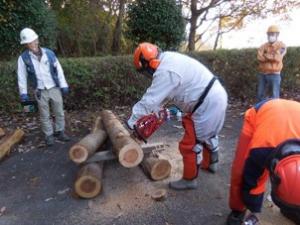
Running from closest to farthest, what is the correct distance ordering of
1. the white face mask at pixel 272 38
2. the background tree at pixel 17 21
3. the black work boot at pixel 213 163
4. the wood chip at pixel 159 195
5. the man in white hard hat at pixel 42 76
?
the wood chip at pixel 159 195 → the black work boot at pixel 213 163 → the man in white hard hat at pixel 42 76 → the white face mask at pixel 272 38 → the background tree at pixel 17 21

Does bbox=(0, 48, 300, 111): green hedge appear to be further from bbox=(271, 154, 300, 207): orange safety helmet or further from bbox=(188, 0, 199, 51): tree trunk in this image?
bbox=(271, 154, 300, 207): orange safety helmet

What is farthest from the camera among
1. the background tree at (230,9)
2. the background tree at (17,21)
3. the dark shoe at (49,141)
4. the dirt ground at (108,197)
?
the background tree at (230,9)

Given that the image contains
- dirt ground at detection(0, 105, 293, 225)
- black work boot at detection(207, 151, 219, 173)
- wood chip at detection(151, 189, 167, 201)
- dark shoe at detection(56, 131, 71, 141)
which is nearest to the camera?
dirt ground at detection(0, 105, 293, 225)

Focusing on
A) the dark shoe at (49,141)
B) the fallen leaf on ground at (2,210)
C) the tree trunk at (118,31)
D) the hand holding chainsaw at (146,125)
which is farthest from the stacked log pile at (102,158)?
the tree trunk at (118,31)

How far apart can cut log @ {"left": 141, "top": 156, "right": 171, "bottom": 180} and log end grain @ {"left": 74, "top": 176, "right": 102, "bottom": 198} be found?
65 centimetres

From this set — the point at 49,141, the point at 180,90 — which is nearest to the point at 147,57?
the point at 180,90

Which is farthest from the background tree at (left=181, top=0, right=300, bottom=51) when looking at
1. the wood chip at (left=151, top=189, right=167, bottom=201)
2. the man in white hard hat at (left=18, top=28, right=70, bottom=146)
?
the wood chip at (left=151, top=189, right=167, bottom=201)

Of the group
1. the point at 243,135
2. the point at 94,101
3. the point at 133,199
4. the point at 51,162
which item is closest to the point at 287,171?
the point at 243,135

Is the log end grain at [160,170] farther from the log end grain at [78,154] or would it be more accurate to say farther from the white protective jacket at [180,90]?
the log end grain at [78,154]

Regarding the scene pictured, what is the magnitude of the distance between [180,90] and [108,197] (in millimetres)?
1451

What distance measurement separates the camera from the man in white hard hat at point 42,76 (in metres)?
6.03

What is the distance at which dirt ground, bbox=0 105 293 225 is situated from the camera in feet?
13.4

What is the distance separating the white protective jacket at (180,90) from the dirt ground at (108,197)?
797 millimetres

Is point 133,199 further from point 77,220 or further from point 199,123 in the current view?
point 199,123
